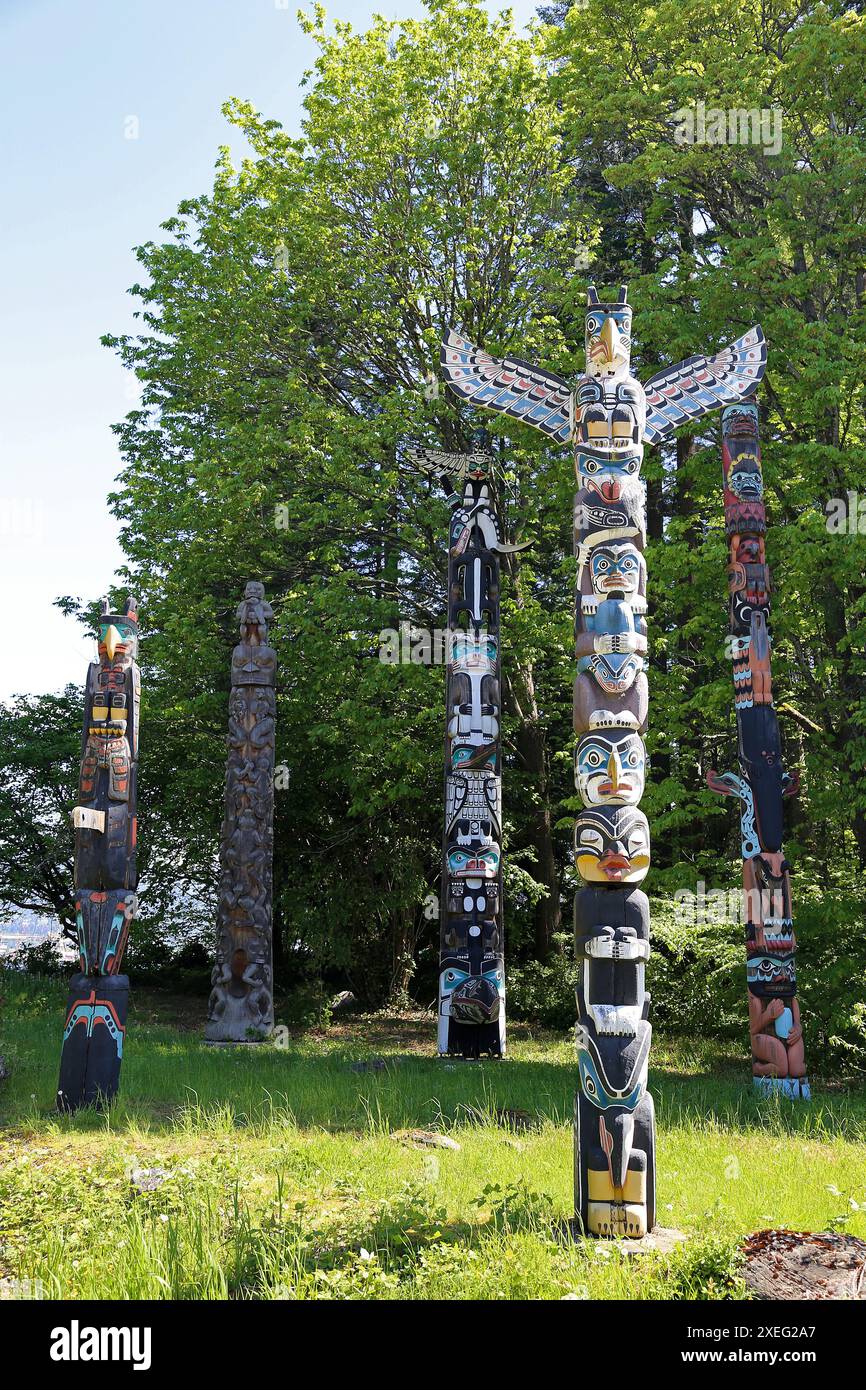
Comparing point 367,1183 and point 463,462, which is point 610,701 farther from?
point 463,462

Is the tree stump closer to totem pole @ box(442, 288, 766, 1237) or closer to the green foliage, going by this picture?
totem pole @ box(442, 288, 766, 1237)

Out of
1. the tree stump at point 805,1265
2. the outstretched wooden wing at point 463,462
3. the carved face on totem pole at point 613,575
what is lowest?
the tree stump at point 805,1265

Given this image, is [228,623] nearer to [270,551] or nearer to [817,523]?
[270,551]

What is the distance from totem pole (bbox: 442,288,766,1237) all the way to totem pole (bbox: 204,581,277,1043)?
6.92m

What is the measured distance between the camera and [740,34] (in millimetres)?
15062

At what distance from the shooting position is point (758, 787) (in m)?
10.6

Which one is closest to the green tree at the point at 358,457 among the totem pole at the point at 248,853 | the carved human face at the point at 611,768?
the totem pole at the point at 248,853

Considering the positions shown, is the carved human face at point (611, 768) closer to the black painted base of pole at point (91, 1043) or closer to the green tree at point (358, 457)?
the black painted base of pole at point (91, 1043)

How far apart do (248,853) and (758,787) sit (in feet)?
21.3

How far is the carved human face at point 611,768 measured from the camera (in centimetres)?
617

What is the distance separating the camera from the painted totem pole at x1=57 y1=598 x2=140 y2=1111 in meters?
8.65

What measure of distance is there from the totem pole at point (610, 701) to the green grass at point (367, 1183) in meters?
0.50

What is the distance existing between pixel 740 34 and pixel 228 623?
12.2 m
